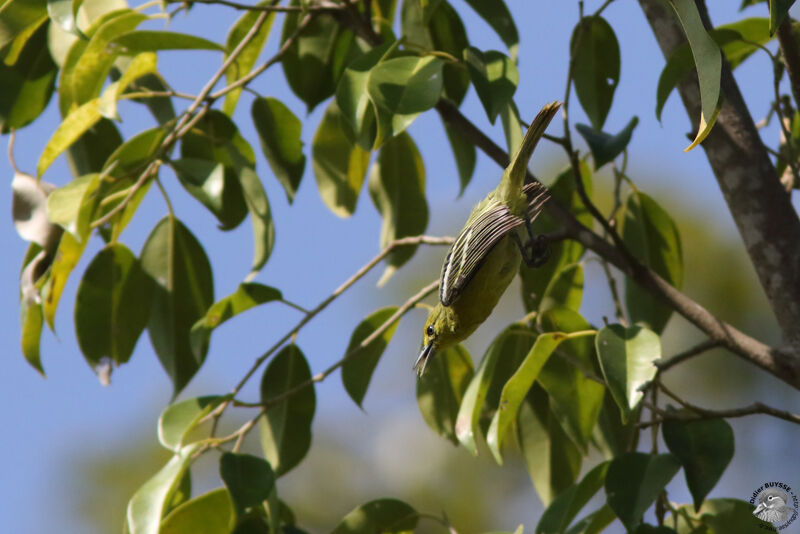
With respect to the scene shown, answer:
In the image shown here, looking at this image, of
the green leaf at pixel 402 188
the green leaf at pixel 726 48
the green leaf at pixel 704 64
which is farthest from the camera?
the green leaf at pixel 402 188

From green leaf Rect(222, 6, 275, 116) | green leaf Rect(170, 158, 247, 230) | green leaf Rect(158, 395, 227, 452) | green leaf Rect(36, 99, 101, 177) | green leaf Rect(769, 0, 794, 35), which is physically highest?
green leaf Rect(222, 6, 275, 116)

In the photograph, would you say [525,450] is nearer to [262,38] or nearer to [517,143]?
[517,143]

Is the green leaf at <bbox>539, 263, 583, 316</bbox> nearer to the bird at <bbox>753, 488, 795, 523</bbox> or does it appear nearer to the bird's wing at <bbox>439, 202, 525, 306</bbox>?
the bird's wing at <bbox>439, 202, 525, 306</bbox>

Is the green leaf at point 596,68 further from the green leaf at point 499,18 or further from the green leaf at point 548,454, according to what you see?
the green leaf at point 548,454

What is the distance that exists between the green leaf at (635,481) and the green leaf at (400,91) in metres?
0.84

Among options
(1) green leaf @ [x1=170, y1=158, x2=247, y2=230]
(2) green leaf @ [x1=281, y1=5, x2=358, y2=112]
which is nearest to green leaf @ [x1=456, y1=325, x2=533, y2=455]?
(1) green leaf @ [x1=170, y1=158, x2=247, y2=230]

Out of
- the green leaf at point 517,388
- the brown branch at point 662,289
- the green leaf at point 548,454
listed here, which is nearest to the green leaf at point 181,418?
the green leaf at point 517,388

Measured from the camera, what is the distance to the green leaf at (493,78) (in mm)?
1965

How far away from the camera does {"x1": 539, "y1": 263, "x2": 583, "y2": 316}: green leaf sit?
246cm

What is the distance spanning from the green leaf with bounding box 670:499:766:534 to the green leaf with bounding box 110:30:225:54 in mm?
1574

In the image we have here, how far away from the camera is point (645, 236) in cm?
261

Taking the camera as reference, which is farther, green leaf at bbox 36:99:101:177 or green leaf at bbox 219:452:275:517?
green leaf at bbox 36:99:101:177

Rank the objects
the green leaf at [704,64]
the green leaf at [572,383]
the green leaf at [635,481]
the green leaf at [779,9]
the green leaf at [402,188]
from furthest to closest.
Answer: the green leaf at [402,188] → the green leaf at [572,383] → the green leaf at [635,481] → the green leaf at [779,9] → the green leaf at [704,64]

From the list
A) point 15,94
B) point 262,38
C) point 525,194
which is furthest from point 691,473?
point 15,94
